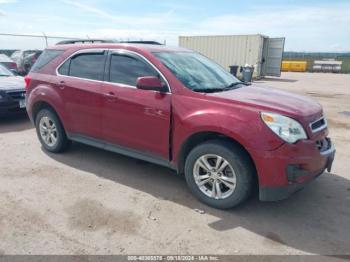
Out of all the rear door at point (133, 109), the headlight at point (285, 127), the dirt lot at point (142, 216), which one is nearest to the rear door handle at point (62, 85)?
the rear door at point (133, 109)

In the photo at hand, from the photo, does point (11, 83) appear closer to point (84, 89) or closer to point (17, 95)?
point (17, 95)

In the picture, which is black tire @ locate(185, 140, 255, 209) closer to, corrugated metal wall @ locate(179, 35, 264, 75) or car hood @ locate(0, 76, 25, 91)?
car hood @ locate(0, 76, 25, 91)

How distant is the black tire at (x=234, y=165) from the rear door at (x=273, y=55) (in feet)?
66.6

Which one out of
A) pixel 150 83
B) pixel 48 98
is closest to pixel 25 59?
pixel 48 98

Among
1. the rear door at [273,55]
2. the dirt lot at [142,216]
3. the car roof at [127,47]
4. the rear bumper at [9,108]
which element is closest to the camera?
the dirt lot at [142,216]

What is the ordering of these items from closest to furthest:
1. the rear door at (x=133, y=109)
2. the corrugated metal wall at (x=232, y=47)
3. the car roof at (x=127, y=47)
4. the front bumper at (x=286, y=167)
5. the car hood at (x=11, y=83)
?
the front bumper at (x=286, y=167) → the rear door at (x=133, y=109) → the car roof at (x=127, y=47) → the car hood at (x=11, y=83) → the corrugated metal wall at (x=232, y=47)

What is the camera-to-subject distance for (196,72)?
411 centimetres

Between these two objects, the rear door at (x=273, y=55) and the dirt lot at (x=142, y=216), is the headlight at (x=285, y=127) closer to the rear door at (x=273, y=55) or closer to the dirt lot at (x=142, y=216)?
the dirt lot at (x=142, y=216)

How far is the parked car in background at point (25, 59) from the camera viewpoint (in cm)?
1608

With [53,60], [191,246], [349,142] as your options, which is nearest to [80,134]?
[53,60]

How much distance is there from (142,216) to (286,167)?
1.58m

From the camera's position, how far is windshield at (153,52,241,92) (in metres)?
3.82

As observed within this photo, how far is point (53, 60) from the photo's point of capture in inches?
199

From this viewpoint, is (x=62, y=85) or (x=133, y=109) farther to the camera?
(x=62, y=85)
